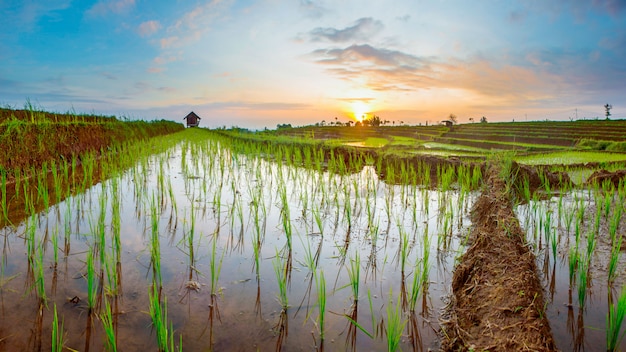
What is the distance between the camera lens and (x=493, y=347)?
1.37m

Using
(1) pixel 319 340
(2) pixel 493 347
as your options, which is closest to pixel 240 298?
(1) pixel 319 340

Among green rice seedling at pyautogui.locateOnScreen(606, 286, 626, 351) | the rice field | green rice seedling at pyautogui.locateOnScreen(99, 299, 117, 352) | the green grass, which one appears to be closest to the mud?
the rice field

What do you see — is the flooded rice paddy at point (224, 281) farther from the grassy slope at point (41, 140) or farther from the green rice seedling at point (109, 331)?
the grassy slope at point (41, 140)

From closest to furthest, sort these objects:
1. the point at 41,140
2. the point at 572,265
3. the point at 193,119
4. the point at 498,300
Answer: the point at 498,300 < the point at 572,265 < the point at 41,140 < the point at 193,119

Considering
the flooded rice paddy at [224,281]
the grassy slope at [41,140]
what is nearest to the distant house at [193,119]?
the grassy slope at [41,140]

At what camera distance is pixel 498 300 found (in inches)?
66.7

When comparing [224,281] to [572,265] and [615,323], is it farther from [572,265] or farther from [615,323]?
[572,265]

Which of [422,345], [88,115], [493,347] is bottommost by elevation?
[422,345]

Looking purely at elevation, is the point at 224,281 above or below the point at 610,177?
below

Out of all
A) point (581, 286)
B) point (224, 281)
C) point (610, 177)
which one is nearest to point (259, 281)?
point (224, 281)

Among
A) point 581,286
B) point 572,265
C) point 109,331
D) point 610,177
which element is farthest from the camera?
point 610,177

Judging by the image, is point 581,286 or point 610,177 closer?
point 581,286

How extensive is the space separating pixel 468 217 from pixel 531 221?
0.54 m

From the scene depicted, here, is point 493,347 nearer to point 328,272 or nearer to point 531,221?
point 328,272
